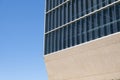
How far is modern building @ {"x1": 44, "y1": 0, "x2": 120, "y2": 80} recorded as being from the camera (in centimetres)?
5772

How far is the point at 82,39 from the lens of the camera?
64.8 metres

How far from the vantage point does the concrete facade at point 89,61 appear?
186 ft

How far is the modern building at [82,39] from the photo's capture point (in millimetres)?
57719

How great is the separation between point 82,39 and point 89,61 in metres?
5.17

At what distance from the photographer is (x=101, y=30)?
197 feet

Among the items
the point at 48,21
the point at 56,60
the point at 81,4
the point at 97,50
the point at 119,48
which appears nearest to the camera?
the point at 119,48

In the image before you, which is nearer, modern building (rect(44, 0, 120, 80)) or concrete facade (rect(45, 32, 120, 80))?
concrete facade (rect(45, 32, 120, 80))

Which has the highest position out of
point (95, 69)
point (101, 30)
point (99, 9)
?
point (99, 9)

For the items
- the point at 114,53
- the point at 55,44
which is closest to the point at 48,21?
the point at 55,44

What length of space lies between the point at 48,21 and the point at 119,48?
25.5 metres

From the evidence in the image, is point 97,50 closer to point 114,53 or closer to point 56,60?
point 114,53

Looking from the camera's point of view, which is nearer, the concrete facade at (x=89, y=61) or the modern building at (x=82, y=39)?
the concrete facade at (x=89, y=61)

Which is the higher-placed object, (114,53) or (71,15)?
(71,15)

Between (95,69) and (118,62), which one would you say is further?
(95,69)
